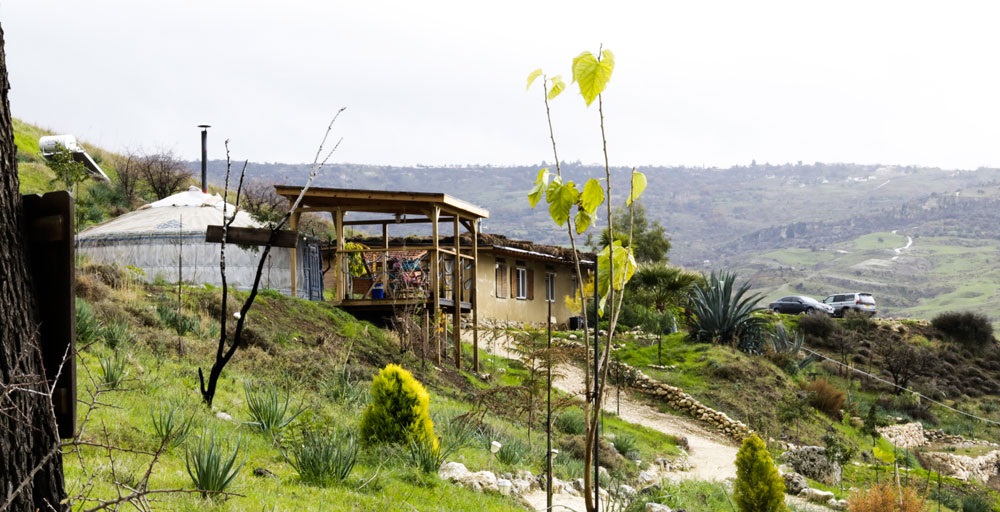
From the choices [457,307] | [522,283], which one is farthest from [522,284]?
[457,307]

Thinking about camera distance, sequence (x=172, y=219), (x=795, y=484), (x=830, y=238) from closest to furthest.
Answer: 1. (x=795, y=484)
2. (x=172, y=219)
3. (x=830, y=238)

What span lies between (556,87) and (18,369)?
2171 mm

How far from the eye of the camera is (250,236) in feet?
30.1

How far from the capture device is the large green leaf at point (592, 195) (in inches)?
113

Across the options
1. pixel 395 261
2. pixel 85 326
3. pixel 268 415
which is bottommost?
pixel 268 415

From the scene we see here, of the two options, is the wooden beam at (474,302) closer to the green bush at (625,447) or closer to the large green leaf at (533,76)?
the green bush at (625,447)

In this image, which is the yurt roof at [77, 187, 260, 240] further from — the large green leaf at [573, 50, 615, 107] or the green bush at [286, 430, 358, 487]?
the large green leaf at [573, 50, 615, 107]

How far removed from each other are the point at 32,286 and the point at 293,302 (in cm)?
1410

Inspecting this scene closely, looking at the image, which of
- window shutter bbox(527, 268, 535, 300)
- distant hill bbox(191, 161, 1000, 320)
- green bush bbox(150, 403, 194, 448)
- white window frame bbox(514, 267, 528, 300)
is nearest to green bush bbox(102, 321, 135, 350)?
green bush bbox(150, 403, 194, 448)

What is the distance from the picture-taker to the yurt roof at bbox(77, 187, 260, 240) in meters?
22.0

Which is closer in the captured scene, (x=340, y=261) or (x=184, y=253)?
(x=340, y=261)

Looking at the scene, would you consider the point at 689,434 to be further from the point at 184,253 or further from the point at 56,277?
the point at 56,277

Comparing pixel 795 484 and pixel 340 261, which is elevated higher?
pixel 340 261

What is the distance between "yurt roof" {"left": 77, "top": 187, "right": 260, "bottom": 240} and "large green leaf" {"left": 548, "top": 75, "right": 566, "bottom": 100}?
19.9 m
